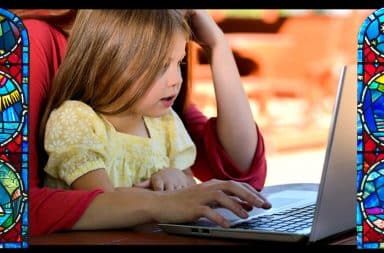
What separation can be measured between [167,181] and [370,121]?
1.43ft

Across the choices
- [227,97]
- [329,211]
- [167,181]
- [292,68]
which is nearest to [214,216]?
[329,211]

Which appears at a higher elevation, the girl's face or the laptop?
the girl's face

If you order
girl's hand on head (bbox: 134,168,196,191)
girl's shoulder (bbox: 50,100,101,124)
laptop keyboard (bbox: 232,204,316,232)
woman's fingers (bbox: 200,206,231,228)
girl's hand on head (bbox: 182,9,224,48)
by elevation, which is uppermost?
girl's hand on head (bbox: 182,9,224,48)

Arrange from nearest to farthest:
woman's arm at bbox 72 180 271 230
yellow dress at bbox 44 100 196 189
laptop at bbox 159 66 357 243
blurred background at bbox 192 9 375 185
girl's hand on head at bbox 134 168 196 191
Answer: laptop at bbox 159 66 357 243 → woman's arm at bbox 72 180 271 230 → yellow dress at bbox 44 100 196 189 → girl's hand on head at bbox 134 168 196 191 → blurred background at bbox 192 9 375 185

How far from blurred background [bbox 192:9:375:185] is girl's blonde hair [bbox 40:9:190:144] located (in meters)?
3.46

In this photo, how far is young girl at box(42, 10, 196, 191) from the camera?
1.47 metres

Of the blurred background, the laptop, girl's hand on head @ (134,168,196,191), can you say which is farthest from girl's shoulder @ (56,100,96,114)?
the blurred background

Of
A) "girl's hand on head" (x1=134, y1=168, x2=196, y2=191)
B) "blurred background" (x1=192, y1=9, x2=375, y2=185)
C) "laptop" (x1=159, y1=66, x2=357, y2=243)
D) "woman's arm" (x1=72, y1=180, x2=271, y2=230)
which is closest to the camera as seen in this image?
"laptop" (x1=159, y1=66, x2=357, y2=243)

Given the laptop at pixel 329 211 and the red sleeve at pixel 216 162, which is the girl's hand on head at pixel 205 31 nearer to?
the red sleeve at pixel 216 162

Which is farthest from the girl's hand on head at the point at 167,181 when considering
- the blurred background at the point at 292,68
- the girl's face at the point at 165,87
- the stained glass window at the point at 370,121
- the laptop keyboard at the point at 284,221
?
the blurred background at the point at 292,68

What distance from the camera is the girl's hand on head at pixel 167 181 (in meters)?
1.55

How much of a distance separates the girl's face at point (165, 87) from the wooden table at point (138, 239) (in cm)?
25

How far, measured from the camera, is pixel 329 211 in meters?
1.27

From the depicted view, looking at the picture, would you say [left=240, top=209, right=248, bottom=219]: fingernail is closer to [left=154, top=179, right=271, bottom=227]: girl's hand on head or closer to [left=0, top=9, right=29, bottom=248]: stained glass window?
[left=154, top=179, right=271, bottom=227]: girl's hand on head
